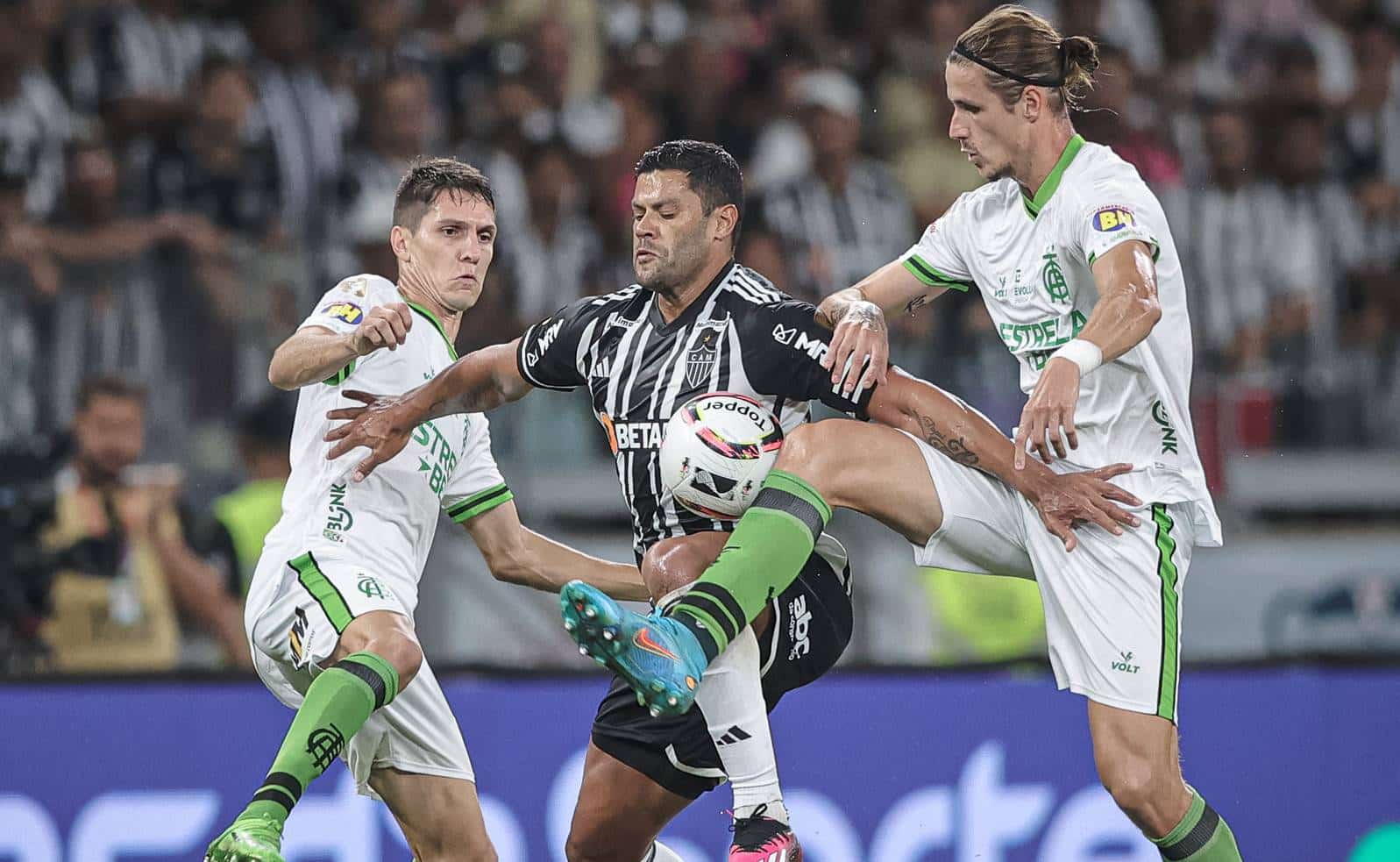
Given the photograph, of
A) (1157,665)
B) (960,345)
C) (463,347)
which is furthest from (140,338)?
(1157,665)

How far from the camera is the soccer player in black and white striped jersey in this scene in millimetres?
4988

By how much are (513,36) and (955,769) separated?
5.26 metres

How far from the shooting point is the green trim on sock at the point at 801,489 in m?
4.88

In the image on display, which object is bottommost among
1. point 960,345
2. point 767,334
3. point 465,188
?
point 960,345

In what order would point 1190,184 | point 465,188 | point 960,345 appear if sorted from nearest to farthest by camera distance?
1. point 465,188
2. point 960,345
3. point 1190,184

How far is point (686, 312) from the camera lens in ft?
17.3

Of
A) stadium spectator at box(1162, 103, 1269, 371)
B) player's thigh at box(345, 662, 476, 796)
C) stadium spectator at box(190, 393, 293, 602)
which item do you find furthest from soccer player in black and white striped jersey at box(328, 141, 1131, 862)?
stadium spectator at box(1162, 103, 1269, 371)

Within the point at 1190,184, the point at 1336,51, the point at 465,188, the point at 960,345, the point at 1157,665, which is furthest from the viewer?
the point at 1336,51

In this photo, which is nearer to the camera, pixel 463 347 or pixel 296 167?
pixel 463 347

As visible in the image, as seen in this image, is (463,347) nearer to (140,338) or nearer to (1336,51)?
(140,338)

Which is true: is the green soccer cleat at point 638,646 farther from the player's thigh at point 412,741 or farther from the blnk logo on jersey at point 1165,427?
the blnk logo on jersey at point 1165,427

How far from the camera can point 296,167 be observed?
9297 mm

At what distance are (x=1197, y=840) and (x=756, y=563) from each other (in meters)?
1.47

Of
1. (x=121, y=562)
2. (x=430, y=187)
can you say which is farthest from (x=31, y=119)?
(x=430, y=187)
